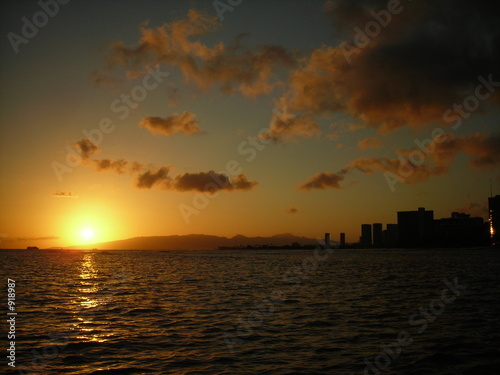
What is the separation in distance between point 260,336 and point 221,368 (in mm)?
7827

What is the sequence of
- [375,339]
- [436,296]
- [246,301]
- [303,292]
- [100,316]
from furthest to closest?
[303,292] < [436,296] < [246,301] < [100,316] < [375,339]

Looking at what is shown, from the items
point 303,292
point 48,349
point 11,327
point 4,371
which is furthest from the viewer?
point 303,292

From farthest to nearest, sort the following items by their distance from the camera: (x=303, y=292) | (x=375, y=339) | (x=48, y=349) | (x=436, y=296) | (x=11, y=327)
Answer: (x=303, y=292)
(x=436, y=296)
(x=11, y=327)
(x=375, y=339)
(x=48, y=349)

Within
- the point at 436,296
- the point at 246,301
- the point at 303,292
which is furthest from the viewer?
the point at 303,292

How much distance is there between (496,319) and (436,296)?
16.8 metres

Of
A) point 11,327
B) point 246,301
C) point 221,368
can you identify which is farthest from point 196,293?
point 221,368

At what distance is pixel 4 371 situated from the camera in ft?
74.2

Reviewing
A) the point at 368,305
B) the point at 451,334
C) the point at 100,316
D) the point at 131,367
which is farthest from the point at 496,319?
the point at 100,316

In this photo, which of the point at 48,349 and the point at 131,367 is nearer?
the point at 131,367

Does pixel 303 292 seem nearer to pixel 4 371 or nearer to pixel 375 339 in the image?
pixel 375 339

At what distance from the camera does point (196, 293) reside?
5941 cm

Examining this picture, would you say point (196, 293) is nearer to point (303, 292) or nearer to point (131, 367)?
point (303, 292)

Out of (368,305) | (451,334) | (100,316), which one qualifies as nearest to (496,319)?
(451,334)

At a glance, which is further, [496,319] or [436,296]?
[436,296]
